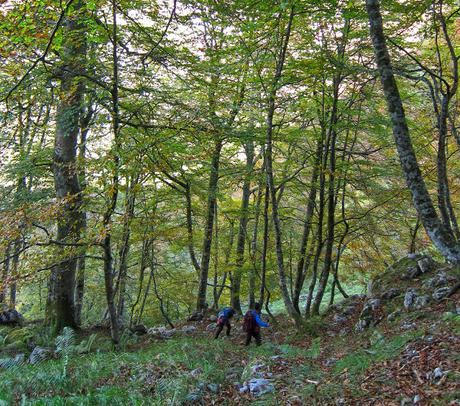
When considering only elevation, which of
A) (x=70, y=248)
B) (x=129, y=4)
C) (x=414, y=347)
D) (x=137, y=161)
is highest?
(x=129, y=4)

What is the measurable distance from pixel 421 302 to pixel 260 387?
4.19 metres

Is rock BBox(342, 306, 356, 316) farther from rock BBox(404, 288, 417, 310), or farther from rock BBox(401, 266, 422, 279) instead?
rock BBox(404, 288, 417, 310)

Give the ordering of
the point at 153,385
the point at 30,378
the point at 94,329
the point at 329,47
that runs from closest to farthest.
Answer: the point at 153,385 < the point at 30,378 < the point at 329,47 < the point at 94,329

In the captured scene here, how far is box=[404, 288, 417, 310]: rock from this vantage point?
8032 mm

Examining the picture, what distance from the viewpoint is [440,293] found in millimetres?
7258

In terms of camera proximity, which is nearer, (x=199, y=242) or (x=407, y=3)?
(x=407, y=3)

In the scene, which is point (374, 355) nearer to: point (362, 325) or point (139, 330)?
point (362, 325)

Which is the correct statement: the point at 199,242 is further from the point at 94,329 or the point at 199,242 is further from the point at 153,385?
the point at 153,385

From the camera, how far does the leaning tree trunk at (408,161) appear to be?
228 inches

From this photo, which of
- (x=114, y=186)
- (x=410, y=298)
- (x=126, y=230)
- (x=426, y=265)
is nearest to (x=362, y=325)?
(x=410, y=298)

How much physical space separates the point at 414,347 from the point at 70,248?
6941 millimetres

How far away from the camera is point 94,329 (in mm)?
12641

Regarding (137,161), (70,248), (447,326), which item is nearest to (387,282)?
(447,326)

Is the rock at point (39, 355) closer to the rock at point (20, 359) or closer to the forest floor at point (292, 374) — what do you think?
the rock at point (20, 359)
